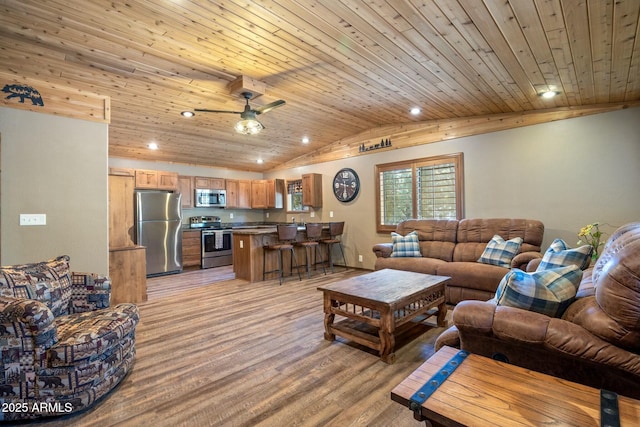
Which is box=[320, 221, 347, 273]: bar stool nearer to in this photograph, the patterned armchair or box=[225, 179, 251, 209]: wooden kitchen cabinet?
box=[225, 179, 251, 209]: wooden kitchen cabinet

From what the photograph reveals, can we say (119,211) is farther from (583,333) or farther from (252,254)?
(583,333)

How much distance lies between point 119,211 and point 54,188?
1.16m

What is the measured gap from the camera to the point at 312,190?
683cm

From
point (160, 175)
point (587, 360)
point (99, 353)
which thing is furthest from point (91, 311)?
point (160, 175)

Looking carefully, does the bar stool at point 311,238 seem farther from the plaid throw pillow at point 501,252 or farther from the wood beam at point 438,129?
the plaid throw pillow at point 501,252

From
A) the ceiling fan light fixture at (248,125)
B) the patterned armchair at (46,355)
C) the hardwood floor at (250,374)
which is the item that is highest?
the ceiling fan light fixture at (248,125)

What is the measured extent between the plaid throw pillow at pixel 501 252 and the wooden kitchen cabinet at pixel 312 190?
3748 mm

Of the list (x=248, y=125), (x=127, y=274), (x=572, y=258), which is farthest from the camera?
(x=127, y=274)

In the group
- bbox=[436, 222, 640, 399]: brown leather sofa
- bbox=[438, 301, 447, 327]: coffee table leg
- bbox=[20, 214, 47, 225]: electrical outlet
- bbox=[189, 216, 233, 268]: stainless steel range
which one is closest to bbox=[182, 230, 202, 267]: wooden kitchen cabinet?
bbox=[189, 216, 233, 268]: stainless steel range

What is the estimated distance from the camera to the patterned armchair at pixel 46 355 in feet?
5.75

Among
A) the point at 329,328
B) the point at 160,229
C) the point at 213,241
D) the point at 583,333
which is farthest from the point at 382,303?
the point at 213,241

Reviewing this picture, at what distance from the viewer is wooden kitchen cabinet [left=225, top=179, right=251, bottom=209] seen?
7.67 meters

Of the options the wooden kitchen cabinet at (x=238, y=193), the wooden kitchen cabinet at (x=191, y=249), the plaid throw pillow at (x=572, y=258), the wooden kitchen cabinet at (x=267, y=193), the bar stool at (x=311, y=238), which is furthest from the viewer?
the wooden kitchen cabinet at (x=267, y=193)

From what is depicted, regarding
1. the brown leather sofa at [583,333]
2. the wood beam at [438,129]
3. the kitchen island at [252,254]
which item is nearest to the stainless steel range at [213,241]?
the kitchen island at [252,254]
